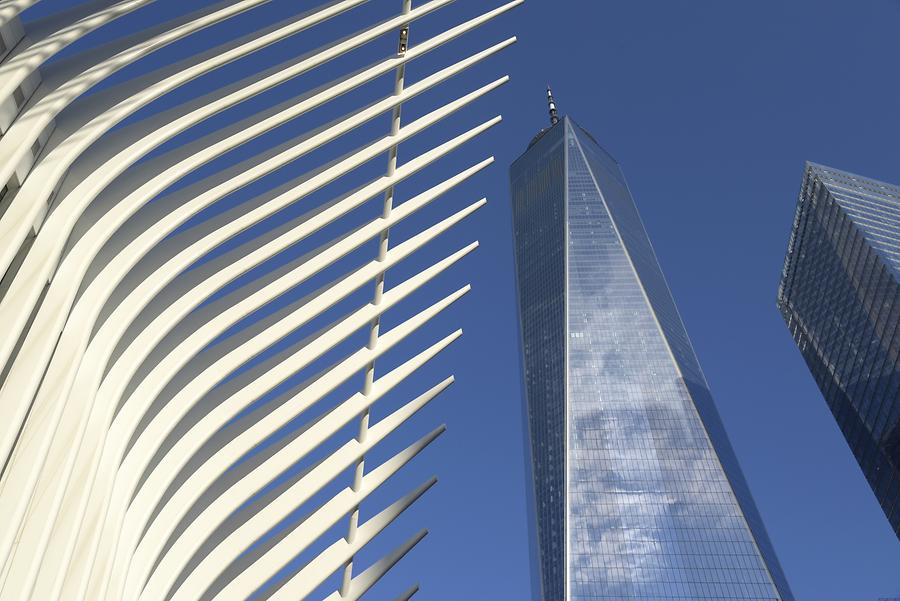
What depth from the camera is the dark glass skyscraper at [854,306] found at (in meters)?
91.2

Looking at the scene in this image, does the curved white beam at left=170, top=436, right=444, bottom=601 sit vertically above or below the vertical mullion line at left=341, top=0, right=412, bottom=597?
below

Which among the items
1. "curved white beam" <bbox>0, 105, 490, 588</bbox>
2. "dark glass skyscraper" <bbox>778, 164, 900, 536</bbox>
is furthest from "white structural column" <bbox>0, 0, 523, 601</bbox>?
"dark glass skyscraper" <bbox>778, 164, 900, 536</bbox>

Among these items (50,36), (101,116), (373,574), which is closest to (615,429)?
(373,574)

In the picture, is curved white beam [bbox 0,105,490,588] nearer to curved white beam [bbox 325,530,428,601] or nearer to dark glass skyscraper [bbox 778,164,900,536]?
curved white beam [bbox 325,530,428,601]

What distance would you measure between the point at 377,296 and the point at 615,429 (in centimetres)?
12608

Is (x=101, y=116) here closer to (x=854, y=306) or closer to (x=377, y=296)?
(x=377, y=296)

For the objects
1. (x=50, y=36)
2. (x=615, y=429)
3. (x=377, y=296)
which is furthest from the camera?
(x=615, y=429)

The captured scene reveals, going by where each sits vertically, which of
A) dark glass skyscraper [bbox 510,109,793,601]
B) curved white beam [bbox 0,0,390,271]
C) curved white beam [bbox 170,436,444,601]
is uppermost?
dark glass skyscraper [bbox 510,109,793,601]

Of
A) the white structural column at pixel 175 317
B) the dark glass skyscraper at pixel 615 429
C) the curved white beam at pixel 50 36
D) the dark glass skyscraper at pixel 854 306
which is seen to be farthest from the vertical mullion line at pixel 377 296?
the dark glass skyscraper at pixel 615 429

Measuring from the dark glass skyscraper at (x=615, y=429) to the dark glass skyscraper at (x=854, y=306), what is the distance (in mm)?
22869

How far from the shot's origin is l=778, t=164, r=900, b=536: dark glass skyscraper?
91.2 m

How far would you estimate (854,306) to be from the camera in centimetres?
9944

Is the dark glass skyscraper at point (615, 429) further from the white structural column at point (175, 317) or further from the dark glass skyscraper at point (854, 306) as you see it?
the white structural column at point (175, 317)

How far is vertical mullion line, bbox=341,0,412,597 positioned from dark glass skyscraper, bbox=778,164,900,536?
91775 mm
